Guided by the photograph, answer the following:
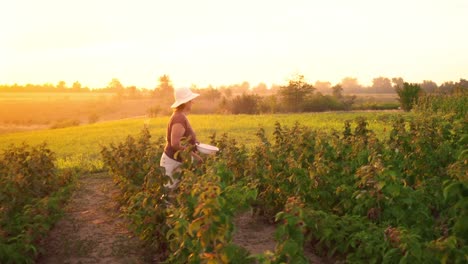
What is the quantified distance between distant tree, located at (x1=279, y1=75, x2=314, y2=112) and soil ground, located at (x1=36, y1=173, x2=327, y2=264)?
48467 mm

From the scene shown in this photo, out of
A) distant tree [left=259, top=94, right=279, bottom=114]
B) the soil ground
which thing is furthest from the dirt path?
distant tree [left=259, top=94, right=279, bottom=114]

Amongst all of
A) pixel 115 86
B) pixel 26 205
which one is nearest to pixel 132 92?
pixel 115 86

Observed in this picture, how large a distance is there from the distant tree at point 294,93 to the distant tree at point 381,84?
7569cm

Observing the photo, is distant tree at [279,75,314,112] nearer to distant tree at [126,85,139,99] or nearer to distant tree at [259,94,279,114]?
distant tree at [259,94,279,114]

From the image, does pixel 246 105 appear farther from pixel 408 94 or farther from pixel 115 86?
pixel 115 86

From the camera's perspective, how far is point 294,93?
57.5 m

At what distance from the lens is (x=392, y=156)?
6.98 m

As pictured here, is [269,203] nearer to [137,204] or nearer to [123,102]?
[137,204]

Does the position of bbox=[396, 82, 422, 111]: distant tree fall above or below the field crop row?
above

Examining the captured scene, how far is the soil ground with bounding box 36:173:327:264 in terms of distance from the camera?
6.82 metres

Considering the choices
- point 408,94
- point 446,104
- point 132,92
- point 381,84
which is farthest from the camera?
point 381,84

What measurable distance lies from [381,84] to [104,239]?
143217 mm

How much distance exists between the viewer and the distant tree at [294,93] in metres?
57.1

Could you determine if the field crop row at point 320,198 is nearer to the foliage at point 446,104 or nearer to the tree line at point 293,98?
the foliage at point 446,104
